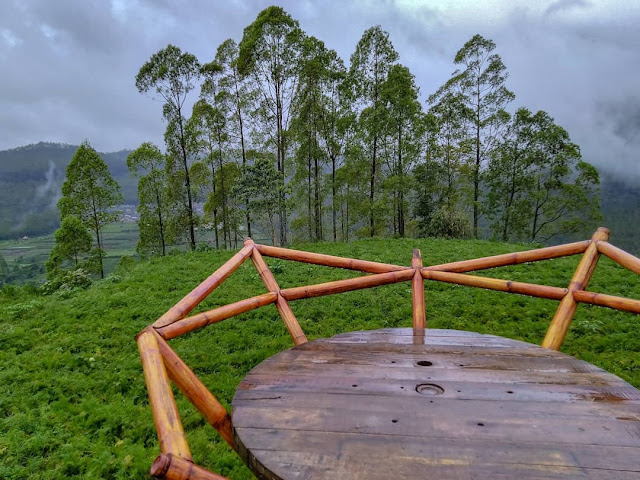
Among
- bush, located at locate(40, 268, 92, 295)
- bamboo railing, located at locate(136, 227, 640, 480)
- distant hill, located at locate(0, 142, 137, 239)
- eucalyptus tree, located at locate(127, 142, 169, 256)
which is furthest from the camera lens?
distant hill, located at locate(0, 142, 137, 239)

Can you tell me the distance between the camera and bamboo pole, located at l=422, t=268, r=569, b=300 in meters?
2.76

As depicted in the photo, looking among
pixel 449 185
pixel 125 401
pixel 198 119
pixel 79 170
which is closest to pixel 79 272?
pixel 125 401

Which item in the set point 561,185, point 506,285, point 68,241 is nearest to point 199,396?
point 506,285

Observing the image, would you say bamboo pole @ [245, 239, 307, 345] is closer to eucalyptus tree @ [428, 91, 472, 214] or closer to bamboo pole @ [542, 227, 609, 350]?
bamboo pole @ [542, 227, 609, 350]

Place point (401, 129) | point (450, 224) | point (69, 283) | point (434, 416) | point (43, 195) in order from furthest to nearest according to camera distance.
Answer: point (43, 195) < point (450, 224) < point (401, 129) < point (69, 283) < point (434, 416)

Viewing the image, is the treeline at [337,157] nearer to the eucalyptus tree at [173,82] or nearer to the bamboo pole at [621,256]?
the eucalyptus tree at [173,82]

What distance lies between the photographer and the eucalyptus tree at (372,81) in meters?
16.1

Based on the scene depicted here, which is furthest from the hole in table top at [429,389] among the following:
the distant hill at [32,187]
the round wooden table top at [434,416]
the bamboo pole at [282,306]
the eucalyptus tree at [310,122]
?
the distant hill at [32,187]

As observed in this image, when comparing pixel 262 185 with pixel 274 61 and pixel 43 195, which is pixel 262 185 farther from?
pixel 43 195

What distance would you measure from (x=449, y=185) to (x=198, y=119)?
1354 cm

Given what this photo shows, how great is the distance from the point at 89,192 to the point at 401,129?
13861 mm

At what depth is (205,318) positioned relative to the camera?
2324mm

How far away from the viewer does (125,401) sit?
3.79 m

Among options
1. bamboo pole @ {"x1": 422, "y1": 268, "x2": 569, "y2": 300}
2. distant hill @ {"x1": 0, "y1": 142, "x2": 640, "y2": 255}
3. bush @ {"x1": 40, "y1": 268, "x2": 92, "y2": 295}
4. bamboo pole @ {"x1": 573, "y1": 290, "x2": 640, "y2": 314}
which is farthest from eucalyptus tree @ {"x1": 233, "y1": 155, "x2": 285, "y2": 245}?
distant hill @ {"x1": 0, "y1": 142, "x2": 640, "y2": 255}
